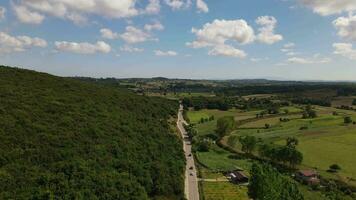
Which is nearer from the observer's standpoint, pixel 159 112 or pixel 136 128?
pixel 136 128

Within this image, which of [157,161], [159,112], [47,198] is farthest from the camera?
[159,112]

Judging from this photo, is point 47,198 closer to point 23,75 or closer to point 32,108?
point 32,108

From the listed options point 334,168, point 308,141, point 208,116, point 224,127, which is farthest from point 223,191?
point 208,116

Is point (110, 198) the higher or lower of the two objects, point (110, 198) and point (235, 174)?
the higher

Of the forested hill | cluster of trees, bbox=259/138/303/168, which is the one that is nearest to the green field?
cluster of trees, bbox=259/138/303/168

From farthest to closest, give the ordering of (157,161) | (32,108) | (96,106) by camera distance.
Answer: (96,106) → (157,161) → (32,108)

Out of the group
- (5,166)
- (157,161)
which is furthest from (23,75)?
(5,166)

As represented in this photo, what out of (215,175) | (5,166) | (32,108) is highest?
(32,108)
